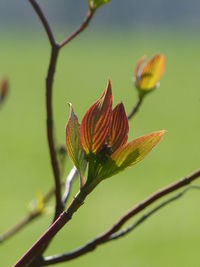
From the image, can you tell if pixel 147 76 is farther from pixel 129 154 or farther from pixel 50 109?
pixel 129 154

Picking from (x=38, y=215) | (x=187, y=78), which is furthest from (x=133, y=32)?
(x=38, y=215)

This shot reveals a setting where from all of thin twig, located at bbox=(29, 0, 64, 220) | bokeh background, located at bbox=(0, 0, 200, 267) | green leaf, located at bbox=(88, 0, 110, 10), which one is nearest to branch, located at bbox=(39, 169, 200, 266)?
thin twig, located at bbox=(29, 0, 64, 220)

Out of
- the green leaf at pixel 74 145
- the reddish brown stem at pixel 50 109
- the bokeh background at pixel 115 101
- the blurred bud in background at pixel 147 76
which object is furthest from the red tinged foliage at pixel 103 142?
the bokeh background at pixel 115 101

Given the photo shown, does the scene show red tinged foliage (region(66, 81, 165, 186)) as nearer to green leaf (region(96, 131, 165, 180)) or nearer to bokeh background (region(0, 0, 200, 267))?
green leaf (region(96, 131, 165, 180))

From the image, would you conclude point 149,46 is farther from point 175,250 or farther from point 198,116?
point 175,250

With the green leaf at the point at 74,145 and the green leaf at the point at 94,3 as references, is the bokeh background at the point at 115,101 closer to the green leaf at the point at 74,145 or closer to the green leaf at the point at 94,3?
the green leaf at the point at 94,3
